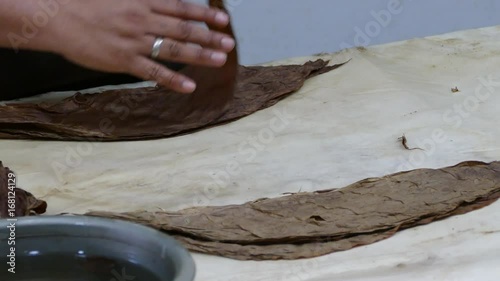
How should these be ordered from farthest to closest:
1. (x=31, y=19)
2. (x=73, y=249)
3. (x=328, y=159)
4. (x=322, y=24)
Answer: (x=322, y=24), (x=328, y=159), (x=31, y=19), (x=73, y=249)

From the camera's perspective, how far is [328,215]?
4.44 feet

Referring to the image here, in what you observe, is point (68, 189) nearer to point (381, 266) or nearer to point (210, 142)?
point (210, 142)

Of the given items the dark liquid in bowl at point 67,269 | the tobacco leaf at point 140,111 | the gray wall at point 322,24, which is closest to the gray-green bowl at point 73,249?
the dark liquid in bowl at point 67,269

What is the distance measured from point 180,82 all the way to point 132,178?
320 mm

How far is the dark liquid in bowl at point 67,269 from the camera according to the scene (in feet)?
3.39

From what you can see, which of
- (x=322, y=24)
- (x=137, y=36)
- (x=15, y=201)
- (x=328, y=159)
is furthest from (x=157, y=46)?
(x=322, y=24)

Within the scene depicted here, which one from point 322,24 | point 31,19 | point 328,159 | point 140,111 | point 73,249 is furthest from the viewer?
point 322,24

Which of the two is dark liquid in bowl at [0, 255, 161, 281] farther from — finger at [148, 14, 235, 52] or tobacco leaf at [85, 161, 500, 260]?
finger at [148, 14, 235, 52]

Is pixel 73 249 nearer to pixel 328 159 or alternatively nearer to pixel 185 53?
pixel 185 53

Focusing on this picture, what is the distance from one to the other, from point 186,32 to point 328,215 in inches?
13.9

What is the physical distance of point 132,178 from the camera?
5.12 feet

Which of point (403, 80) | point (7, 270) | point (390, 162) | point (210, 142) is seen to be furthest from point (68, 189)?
point (403, 80)

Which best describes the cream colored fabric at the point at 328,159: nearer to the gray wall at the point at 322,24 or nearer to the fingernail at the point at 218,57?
the fingernail at the point at 218,57

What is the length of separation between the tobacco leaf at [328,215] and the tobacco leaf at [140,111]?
36 cm
